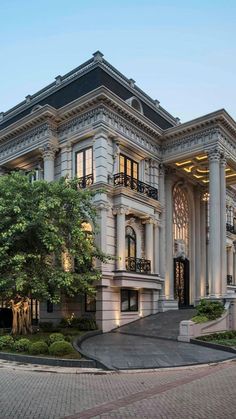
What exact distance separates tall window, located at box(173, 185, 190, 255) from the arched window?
16.9 feet

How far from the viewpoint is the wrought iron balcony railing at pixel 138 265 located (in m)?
25.5

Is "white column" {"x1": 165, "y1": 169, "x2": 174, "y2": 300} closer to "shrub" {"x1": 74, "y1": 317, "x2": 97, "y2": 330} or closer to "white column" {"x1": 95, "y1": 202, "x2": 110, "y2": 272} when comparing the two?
"white column" {"x1": 95, "y1": 202, "x2": 110, "y2": 272}

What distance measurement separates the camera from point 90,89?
2645cm

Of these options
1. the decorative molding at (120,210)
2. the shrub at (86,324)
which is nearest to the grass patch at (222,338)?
the shrub at (86,324)

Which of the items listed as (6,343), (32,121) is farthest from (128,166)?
(6,343)

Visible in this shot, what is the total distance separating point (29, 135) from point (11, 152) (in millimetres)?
2387

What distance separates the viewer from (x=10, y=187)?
19.7 meters

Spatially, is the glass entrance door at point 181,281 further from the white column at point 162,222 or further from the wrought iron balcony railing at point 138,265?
the wrought iron balcony railing at point 138,265

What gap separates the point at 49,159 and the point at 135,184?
5486 mm

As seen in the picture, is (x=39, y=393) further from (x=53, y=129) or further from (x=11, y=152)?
(x=11, y=152)

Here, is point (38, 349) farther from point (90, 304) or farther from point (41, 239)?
point (90, 304)

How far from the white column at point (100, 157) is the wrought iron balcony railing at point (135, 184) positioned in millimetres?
867

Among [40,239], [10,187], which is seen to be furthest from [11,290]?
[10,187]

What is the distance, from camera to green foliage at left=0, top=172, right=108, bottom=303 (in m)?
18.5
